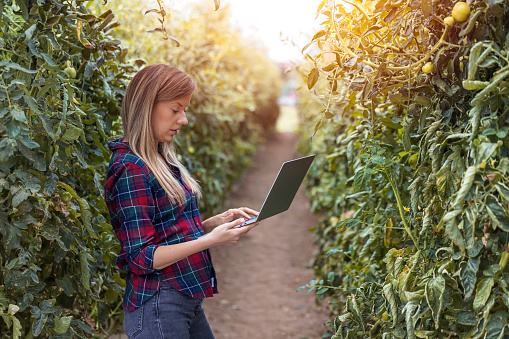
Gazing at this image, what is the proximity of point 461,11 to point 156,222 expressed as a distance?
1.29 metres

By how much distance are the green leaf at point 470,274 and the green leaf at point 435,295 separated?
0.23ft

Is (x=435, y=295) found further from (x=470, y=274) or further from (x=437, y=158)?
(x=437, y=158)

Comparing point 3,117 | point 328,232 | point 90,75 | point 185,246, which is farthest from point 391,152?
point 328,232

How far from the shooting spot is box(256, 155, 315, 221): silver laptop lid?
199cm

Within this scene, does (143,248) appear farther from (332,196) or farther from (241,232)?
(332,196)

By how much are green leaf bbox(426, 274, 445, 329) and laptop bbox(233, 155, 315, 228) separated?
2.11 feet

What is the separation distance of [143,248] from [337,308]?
79.6 inches

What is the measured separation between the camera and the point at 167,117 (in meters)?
2.12

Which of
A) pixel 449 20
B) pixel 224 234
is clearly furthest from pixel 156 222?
pixel 449 20

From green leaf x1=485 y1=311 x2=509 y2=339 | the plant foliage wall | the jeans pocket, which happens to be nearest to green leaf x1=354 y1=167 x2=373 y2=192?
green leaf x1=485 y1=311 x2=509 y2=339

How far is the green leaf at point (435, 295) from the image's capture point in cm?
158

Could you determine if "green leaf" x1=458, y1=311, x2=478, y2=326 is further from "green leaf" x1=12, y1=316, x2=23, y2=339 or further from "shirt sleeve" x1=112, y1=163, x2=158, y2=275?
"green leaf" x1=12, y1=316, x2=23, y2=339

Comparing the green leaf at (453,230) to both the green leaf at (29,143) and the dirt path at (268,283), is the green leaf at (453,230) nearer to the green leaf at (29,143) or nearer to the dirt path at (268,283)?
the green leaf at (29,143)

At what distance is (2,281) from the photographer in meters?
1.87
